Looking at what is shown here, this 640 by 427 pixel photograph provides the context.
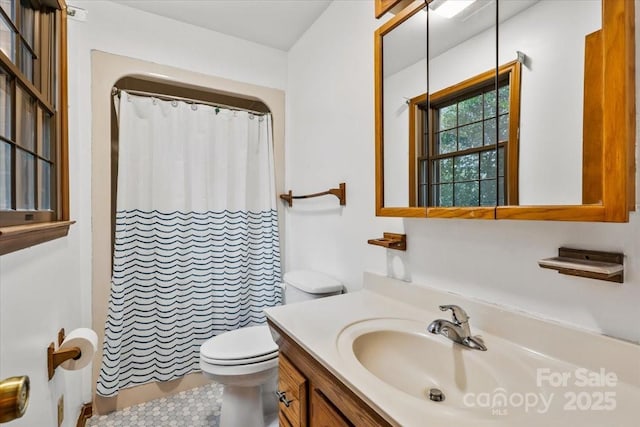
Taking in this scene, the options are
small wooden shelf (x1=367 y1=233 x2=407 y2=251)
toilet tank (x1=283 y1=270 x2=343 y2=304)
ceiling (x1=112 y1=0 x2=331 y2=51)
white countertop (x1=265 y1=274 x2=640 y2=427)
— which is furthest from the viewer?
ceiling (x1=112 y1=0 x2=331 y2=51)

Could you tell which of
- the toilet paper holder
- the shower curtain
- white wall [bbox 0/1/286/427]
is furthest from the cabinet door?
the shower curtain

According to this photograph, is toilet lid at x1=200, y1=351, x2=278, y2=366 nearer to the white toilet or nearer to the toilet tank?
the white toilet

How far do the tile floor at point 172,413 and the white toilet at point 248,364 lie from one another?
0.89 ft

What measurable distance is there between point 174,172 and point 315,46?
1205 mm

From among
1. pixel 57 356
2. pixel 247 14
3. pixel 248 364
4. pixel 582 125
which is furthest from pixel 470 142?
pixel 247 14

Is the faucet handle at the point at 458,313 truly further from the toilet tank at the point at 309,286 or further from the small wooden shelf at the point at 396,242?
the toilet tank at the point at 309,286

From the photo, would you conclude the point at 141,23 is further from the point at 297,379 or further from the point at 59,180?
the point at 297,379

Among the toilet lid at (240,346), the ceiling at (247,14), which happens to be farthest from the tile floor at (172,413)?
the ceiling at (247,14)

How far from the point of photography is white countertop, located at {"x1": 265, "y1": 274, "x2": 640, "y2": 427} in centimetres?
59

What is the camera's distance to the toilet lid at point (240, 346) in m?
1.47

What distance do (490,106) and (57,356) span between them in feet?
5.09

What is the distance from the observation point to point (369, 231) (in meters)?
1.50

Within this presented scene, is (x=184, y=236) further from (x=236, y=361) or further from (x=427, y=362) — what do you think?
(x=427, y=362)

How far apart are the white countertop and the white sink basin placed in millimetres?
19
